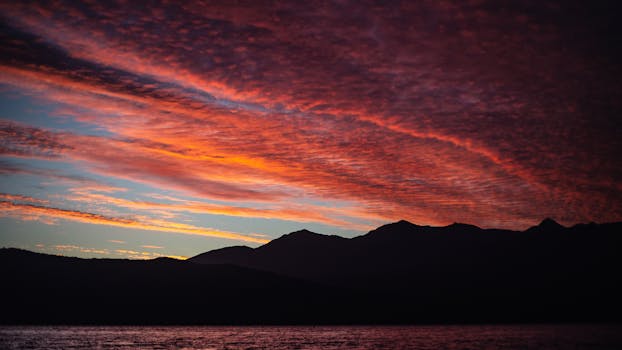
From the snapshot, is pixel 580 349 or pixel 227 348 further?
pixel 227 348

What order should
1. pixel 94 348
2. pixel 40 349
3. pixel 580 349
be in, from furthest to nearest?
1. pixel 94 348
2. pixel 40 349
3. pixel 580 349

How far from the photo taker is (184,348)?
128750 millimetres

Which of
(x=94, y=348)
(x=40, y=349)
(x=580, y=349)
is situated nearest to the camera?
(x=580, y=349)

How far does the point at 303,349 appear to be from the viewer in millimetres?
127875

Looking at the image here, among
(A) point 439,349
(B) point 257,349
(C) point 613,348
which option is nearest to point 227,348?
(B) point 257,349

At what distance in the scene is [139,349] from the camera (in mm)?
132500

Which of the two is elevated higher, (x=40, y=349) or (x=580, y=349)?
(x=580, y=349)

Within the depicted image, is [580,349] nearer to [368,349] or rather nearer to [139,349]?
[368,349]

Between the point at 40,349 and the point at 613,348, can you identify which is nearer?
the point at 613,348

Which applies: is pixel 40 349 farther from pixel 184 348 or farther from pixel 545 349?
pixel 545 349

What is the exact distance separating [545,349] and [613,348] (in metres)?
15.4

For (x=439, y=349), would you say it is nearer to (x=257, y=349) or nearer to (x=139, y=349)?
(x=257, y=349)

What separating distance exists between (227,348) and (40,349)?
43668mm

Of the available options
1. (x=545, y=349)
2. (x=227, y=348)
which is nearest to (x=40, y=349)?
(x=227, y=348)
